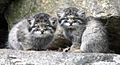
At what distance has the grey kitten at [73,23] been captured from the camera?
546cm

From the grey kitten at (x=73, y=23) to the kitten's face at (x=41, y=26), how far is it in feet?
1.03

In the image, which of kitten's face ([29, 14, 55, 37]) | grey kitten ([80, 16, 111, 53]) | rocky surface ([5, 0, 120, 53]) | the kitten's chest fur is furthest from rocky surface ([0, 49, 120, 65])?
rocky surface ([5, 0, 120, 53])

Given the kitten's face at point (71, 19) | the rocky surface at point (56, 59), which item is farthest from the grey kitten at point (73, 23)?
the rocky surface at point (56, 59)

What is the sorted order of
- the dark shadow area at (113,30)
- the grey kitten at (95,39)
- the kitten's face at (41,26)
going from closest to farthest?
the kitten's face at (41,26)
the grey kitten at (95,39)
the dark shadow area at (113,30)

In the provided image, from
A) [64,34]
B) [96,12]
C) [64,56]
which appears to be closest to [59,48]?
[64,34]

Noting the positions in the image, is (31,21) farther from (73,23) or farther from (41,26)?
(73,23)

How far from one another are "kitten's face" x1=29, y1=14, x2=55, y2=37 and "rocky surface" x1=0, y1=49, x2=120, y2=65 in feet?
1.65

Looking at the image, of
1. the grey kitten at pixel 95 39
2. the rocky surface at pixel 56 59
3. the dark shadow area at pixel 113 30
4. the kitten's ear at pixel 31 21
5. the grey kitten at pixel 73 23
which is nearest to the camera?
the rocky surface at pixel 56 59

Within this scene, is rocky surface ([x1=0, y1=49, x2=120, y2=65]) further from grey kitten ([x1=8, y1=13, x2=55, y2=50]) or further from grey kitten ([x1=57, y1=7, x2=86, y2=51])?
grey kitten ([x1=57, y1=7, x2=86, y2=51])

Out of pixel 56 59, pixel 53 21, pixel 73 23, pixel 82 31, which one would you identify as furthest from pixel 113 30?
pixel 56 59

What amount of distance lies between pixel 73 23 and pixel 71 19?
68 mm

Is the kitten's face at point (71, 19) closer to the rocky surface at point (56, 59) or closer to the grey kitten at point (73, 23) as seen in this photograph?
the grey kitten at point (73, 23)

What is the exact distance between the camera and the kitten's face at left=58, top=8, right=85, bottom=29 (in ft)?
17.9

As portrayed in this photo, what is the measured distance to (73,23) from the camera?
17.9ft
